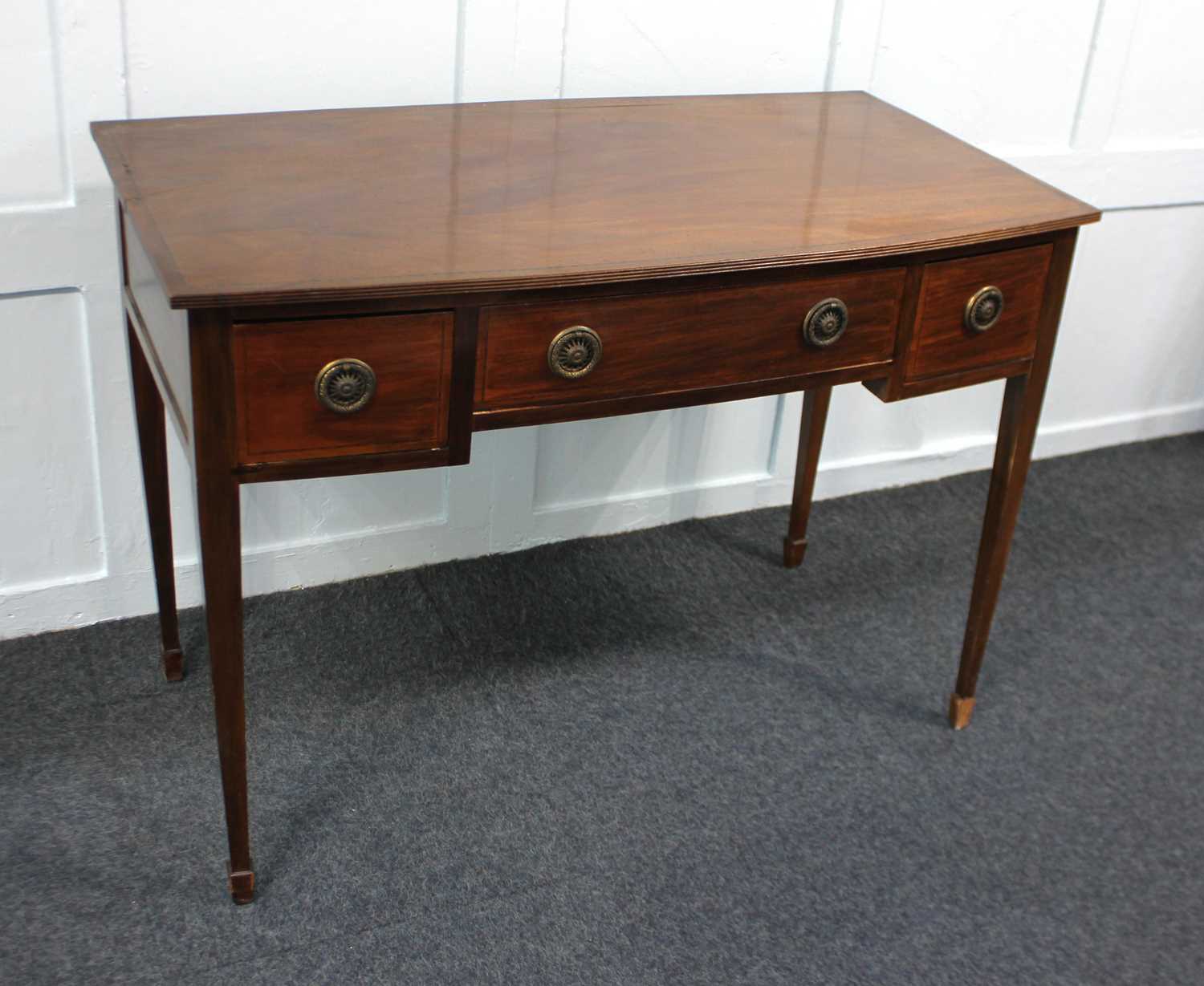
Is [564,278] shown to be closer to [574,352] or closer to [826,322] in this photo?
[574,352]

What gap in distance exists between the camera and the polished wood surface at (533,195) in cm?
158

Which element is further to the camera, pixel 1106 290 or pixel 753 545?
pixel 1106 290

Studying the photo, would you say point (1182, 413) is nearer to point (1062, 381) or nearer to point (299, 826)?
point (1062, 381)

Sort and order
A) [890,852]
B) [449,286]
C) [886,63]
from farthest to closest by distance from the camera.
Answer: [886,63]
[890,852]
[449,286]

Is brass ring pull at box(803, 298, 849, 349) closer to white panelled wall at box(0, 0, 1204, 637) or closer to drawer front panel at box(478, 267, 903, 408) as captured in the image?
drawer front panel at box(478, 267, 903, 408)

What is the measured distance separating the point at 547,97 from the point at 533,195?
22.4 inches

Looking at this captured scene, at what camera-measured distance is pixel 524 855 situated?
2.03 m

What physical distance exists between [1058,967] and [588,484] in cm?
123

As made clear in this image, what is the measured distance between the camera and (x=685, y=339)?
175cm

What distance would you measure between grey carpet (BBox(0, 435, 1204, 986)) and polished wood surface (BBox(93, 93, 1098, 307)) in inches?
34.9

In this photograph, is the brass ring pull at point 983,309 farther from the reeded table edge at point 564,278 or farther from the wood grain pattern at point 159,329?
the wood grain pattern at point 159,329

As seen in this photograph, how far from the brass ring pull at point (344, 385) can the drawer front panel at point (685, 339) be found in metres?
0.14

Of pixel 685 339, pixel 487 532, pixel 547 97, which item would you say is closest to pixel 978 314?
pixel 685 339

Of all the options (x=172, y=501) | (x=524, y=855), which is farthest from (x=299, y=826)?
(x=172, y=501)
